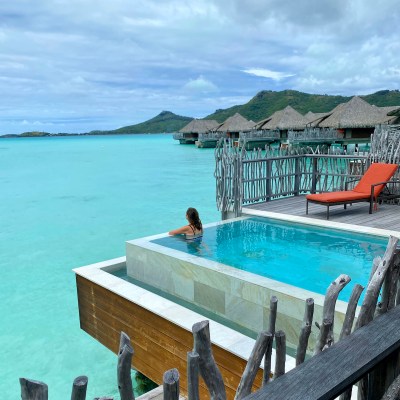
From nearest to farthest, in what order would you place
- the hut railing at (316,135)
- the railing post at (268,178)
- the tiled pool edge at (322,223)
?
1. the tiled pool edge at (322,223)
2. the railing post at (268,178)
3. the hut railing at (316,135)

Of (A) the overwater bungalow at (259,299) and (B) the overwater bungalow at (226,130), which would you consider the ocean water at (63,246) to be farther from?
(B) the overwater bungalow at (226,130)

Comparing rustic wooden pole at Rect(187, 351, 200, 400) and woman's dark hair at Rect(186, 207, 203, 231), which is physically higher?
rustic wooden pole at Rect(187, 351, 200, 400)

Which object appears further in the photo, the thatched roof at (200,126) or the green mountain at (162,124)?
the green mountain at (162,124)

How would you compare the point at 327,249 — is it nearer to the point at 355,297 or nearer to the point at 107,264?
the point at 107,264

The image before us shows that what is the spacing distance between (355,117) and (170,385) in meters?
32.5

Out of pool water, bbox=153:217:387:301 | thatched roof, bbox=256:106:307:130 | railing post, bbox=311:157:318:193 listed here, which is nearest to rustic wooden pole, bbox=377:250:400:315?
pool water, bbox=153:217:387:301

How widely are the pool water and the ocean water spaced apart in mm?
2037

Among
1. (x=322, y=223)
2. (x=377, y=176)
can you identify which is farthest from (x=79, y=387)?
(x=377, y=176)

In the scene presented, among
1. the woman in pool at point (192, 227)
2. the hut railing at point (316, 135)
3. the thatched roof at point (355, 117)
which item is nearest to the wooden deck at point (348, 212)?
the woman in pool at point (192, 227)

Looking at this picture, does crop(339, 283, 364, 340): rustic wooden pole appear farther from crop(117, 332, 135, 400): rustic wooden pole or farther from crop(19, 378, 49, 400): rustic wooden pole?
crop(19, 378, 49, 400): rustic wooden pole

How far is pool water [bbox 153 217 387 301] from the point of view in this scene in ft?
14.4

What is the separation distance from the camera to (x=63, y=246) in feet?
34.0

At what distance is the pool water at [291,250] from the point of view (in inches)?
173

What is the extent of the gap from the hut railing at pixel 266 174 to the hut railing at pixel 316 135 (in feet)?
72.7
